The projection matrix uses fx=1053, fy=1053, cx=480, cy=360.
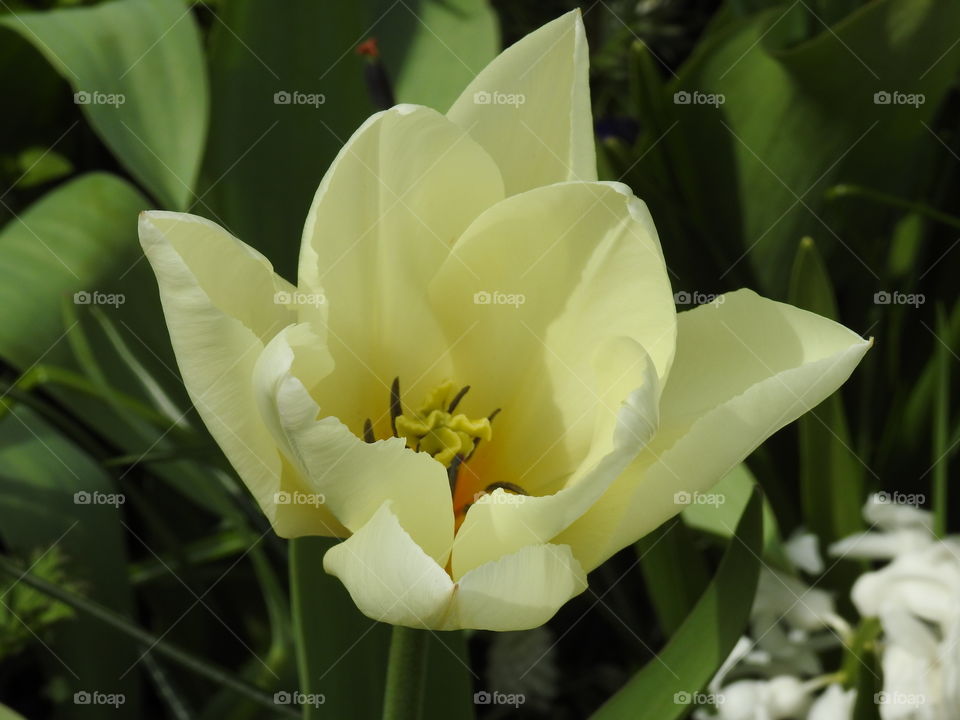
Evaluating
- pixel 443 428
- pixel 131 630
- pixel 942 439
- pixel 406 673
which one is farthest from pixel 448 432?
pixel 942 439

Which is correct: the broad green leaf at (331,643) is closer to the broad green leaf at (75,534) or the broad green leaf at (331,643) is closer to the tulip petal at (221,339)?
the tulip petal at (221,339)

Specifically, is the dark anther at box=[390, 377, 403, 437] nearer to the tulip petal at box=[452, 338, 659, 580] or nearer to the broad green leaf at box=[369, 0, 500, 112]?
the tulip petal at box=[452, 338, 659, 580]

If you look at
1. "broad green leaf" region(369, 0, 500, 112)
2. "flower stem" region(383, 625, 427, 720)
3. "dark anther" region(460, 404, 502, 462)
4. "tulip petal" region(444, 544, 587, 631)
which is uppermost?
"broad green leaf" region(369, 0, 500, 112)

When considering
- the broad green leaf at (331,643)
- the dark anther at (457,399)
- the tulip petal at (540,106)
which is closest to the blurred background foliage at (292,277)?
the broad green leaf at (331,643)

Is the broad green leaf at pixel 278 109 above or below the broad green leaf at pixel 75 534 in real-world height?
above

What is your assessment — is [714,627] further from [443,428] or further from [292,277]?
[292,277]

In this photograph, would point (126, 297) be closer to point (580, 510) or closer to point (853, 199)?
point (580, 510)

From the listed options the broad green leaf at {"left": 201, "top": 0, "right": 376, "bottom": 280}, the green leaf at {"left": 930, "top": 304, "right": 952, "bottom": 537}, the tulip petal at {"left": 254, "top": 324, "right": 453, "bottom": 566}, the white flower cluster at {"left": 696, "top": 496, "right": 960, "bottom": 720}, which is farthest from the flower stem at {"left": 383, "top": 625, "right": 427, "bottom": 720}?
the green leaf at {"left": 930, "top": 304, "right": 952, "bottom": 537}
